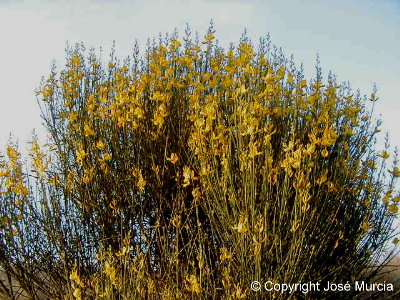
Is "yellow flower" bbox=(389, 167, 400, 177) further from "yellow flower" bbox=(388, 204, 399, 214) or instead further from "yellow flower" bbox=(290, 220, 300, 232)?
"yellow flower" bbox=(290, 220, 300, 232)

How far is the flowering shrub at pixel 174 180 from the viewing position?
11.6ft

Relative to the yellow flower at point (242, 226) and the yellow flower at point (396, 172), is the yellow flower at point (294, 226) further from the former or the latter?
the yellow flower at point (396, 172)

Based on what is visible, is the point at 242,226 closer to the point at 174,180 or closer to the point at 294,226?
the point at 294,226

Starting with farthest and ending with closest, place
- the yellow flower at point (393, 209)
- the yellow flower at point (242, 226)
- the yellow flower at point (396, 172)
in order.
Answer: the yellow flower at point (396, 172) < the yellow flower at point (393, 209) < the yellow flower at point (242, 226)

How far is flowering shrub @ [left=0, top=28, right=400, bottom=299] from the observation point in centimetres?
355

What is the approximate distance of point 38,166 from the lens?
13.3 ft

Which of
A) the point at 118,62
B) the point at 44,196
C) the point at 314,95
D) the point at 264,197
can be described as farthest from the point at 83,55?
Answer: the point at 264,197

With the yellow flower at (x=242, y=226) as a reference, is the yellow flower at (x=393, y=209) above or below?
above

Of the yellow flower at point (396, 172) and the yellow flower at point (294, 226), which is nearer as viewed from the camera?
the yellow flower at point (294, 226)

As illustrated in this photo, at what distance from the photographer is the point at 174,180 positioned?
4164 millimetres

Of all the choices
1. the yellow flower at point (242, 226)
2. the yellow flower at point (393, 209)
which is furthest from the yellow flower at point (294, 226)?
the yellow flower at point (393, 209)

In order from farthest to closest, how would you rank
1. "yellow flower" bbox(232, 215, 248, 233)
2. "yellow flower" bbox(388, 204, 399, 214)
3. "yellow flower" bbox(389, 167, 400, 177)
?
"yellow flower" bbox(389, 167, 400, 177), "yellow flower" bbox(388, 204, 399, 214), "yellow flower" bbox(232, 215, 248, 233)

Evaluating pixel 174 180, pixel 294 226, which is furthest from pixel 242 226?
pixel 174 180

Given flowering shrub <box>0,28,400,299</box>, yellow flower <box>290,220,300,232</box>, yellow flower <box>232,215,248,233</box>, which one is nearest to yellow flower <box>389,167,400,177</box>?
flowering shrub <box>0,28,400,299</box>
